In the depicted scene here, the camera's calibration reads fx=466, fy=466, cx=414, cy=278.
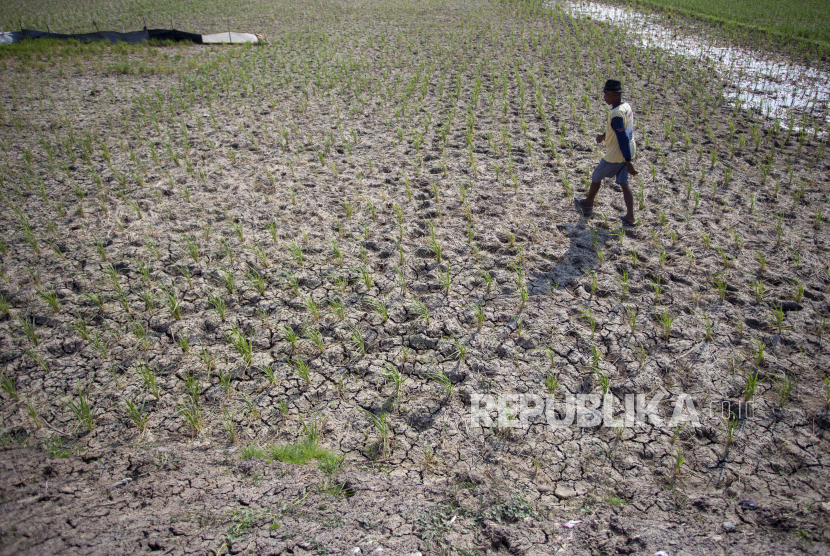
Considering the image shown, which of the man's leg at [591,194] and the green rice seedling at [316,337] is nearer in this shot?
the green rice seedling at [316,337]

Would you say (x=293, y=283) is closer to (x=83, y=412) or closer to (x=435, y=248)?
(x=435, y=248)

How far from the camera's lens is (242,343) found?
9.45ft

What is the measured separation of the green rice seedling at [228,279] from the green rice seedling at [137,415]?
3.52ft

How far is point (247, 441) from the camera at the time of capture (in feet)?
7.98

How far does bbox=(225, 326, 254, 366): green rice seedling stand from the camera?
2869 millimetres

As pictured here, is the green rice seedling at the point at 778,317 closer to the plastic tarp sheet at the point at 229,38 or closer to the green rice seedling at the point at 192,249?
the green rice seedling at the point at 192,249

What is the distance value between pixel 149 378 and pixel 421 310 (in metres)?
1.70

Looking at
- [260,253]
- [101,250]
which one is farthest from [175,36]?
[260,253]

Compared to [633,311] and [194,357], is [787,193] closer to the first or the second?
[633,311]

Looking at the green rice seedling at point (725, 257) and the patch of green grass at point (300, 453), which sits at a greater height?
the green rice seedling at point (725, 257)

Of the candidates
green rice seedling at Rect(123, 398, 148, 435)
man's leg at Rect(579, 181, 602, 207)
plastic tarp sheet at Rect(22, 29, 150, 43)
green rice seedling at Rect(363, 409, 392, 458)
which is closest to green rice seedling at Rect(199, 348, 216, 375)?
green rice seedling at Rect(123, 398, 148, 435)

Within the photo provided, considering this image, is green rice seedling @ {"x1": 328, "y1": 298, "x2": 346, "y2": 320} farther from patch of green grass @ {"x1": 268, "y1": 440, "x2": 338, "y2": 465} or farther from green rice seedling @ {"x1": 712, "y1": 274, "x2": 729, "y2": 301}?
green rice seedling @ {"x1": 712, "y1": 274, "x2": 729, "y2": 301}

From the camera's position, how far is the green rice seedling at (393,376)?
8.65 feet

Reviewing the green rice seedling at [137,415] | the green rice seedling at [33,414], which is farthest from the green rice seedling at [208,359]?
the green rice seedling at [33,414]
